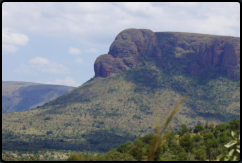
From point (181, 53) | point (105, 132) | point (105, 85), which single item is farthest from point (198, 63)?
point (105, 132)

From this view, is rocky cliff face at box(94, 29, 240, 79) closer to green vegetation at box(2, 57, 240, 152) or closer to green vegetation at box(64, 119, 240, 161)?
green vegetation at box(2, 57, 240, 152)

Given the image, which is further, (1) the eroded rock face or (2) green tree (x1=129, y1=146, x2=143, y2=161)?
(1) the eroded rock face

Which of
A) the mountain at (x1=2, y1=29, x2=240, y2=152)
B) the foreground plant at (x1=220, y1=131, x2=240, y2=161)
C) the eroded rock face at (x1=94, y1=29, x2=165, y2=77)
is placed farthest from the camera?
the eroded rock face at (x1=94, y1=29, x2=165, y2=77)

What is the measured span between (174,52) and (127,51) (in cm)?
2524

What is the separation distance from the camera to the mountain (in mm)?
85688

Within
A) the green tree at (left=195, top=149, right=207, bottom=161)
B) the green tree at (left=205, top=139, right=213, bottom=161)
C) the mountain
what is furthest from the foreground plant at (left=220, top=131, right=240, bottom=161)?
the mountain

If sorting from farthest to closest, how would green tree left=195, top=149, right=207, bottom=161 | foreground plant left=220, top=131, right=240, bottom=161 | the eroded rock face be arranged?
the eroded rock face
green tree left=195, top=149, right=207, bottom=161
foreground plant left=220, top=131, right=240, bottom=161

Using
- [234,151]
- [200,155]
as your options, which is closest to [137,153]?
[200,155]

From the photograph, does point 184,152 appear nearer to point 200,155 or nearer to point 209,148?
point 209,148

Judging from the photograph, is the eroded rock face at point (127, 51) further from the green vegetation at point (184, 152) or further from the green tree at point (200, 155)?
the green tree at point (200, 155)

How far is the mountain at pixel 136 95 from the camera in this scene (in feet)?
281

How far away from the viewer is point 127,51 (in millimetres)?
141000

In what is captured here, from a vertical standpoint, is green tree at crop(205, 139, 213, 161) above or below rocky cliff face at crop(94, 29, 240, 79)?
below

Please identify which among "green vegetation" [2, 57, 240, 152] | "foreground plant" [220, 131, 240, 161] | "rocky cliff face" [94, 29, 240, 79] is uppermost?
"rocky cliff face" [94, 29, 240, 79]
